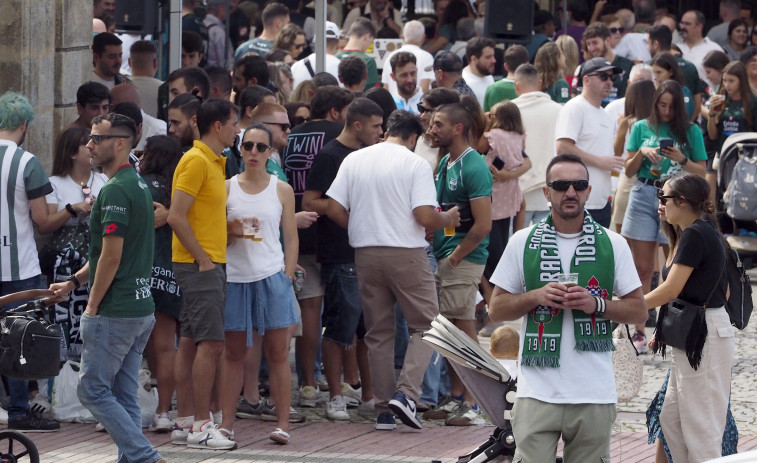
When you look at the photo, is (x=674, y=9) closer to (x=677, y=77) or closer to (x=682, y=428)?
(x=677, y=77)

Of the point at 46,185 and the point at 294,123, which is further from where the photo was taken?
the point at 294,123

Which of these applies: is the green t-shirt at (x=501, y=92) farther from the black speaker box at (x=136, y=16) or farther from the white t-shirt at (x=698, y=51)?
the white t-shirt at (x=698, y=51)

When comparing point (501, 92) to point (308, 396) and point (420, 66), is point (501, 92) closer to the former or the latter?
point (420, 66)

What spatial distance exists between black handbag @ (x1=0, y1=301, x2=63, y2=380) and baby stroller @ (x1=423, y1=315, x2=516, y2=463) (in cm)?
182

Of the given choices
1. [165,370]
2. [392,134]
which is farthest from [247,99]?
[165,370]

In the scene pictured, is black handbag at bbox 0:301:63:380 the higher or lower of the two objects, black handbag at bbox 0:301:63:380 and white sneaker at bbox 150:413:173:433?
the higher

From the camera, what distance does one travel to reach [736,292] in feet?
22.3

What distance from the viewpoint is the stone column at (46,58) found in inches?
376

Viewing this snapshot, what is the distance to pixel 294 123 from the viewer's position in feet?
32.1

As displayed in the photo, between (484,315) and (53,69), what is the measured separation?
12.6 ft

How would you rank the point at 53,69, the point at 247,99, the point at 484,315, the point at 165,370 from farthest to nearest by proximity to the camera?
Answer: the point at 484,315, the point at 53,69, the point at 247,99, the point at 165,370

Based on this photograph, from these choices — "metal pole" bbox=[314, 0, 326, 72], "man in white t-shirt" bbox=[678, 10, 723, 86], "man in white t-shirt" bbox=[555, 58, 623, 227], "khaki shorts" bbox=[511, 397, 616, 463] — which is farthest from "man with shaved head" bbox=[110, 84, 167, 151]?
"man in white t-shirt" bbox=[678, 10, 723, 86]

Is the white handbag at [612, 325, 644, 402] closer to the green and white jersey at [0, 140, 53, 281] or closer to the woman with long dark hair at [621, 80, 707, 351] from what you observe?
the green and white jersey at [0, 140, 53, 281]

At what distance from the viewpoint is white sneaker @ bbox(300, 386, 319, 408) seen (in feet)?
29.0
